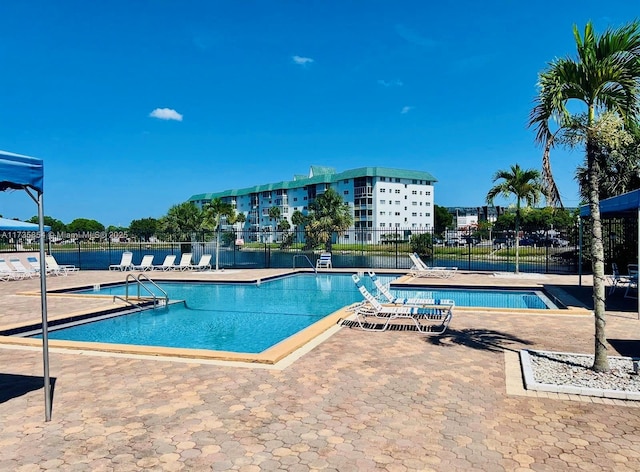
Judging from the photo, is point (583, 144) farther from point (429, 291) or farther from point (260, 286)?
Answer: point (260, 286)

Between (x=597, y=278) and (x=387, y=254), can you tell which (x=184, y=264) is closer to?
(x=597, y=278)

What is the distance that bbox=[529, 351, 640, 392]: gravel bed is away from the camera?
4.80 meters

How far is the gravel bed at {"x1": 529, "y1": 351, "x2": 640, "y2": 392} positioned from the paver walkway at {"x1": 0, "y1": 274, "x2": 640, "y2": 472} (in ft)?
1.31

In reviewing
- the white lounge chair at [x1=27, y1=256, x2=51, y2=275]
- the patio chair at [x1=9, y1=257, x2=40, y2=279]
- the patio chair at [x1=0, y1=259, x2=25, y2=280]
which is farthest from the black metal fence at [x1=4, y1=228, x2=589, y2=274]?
the patio chair at [x1=0, y1=259, x2=25, y2=280]

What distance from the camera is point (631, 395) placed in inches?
176

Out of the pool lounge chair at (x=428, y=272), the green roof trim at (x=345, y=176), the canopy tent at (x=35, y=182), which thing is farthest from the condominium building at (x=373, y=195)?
the canopy tent at (x=35, y=182)

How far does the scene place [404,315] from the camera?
8.11 m

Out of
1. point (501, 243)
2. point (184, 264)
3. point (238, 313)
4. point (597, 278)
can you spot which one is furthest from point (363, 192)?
point (597, 278)

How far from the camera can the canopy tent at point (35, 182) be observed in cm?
386

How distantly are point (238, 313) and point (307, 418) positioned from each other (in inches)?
292

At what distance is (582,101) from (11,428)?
22.3 feet

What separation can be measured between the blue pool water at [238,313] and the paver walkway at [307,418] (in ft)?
7.84

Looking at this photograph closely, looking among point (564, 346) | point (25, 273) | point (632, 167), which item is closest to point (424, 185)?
point (632, 167)

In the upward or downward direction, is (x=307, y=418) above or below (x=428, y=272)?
below
